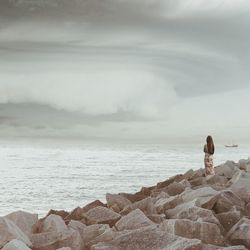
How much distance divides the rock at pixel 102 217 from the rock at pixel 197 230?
1.15m

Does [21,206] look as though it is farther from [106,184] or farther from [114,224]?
[114,224]

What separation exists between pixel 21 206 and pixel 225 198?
792 centimetres

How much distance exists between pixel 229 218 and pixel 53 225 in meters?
1.79

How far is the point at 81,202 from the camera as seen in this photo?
14.3 m

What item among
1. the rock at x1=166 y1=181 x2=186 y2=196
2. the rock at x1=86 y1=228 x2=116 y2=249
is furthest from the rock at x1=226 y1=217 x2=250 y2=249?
the rock at x1=166 y1=181 x2=186 y2=196

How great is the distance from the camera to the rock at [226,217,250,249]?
17.3 ft

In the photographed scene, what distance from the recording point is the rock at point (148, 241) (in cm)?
462

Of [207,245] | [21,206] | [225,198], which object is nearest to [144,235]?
[207,245]

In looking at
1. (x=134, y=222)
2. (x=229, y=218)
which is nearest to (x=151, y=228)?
(x=134, y=222)

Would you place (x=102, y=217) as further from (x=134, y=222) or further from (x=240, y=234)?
(x=240, y=234)

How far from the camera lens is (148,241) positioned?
474cm

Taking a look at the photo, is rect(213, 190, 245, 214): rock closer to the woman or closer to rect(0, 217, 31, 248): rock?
rect(0, 217, 31, 248): rock

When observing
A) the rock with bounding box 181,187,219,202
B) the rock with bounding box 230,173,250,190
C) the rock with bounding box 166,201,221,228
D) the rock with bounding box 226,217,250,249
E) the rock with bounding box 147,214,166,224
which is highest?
the rock with bounding box 230,173,250,190

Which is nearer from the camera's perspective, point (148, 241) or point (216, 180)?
point (148, 241)
